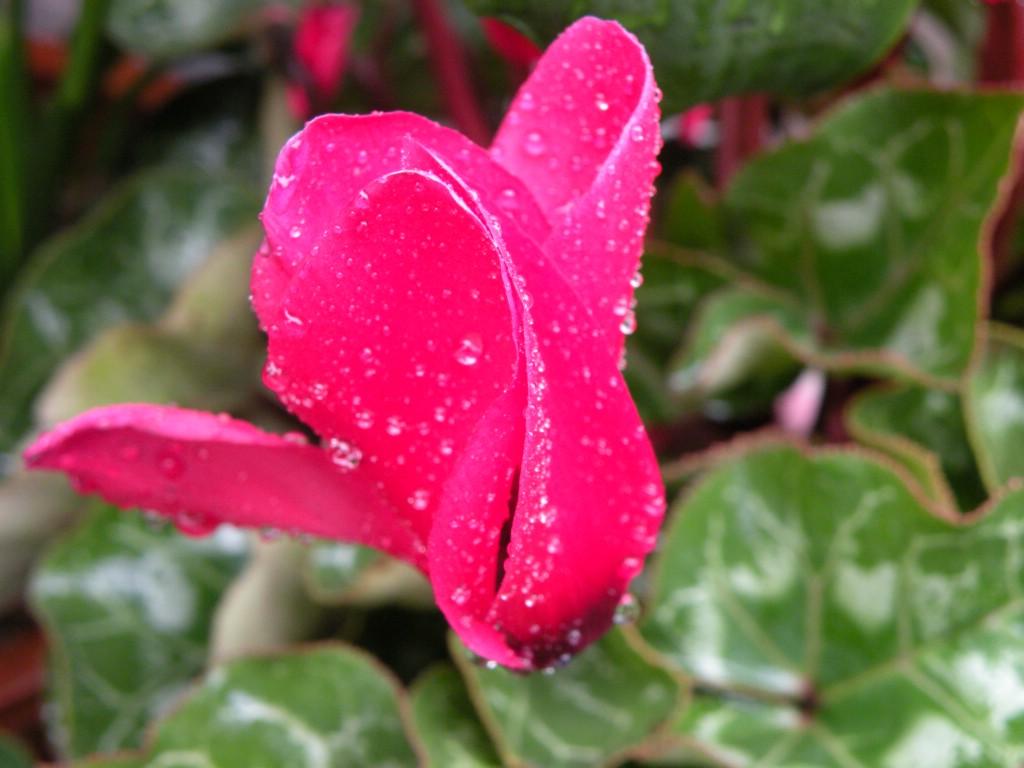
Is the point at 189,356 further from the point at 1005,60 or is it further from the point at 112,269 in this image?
the point at 1005,60

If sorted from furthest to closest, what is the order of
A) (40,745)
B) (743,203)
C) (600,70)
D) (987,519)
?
(40,745), (743,203), (987,519), (600,70)

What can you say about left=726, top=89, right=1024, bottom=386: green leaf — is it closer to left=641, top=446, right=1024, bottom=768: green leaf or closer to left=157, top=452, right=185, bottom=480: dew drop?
left=641, top=446, right=1024, bottom=768: green leaf

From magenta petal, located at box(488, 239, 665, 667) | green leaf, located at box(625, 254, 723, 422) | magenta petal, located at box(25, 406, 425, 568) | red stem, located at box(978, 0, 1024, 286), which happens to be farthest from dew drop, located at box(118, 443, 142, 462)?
red stem, located at box(978, 0, 1024, 286)

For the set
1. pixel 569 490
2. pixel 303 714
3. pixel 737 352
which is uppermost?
pixel 569 490


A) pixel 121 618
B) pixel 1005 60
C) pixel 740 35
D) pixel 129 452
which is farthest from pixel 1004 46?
pixel 121 618

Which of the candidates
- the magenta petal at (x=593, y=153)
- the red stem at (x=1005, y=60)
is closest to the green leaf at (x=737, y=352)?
the red stem at (x=1005, y=60)

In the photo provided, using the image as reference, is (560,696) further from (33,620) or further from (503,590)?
(33,620)

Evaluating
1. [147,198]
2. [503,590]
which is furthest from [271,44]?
[503,590]
